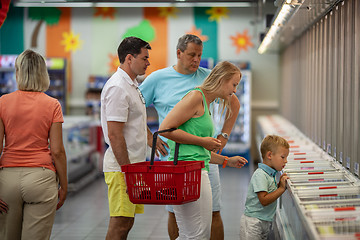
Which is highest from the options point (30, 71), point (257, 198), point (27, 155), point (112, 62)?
point (112, 62)

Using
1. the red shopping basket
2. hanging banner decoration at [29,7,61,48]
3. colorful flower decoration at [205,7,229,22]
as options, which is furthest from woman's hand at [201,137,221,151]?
hanging banner decoration at [29,7,61,48]

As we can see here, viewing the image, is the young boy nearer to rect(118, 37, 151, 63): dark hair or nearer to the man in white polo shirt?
the man in white polo shirt

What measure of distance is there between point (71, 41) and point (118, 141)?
9.45m

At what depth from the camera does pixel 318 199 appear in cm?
328

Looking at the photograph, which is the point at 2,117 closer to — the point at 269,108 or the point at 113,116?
the point at 113,116

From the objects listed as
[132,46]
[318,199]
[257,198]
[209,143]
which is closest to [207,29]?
[257,198]

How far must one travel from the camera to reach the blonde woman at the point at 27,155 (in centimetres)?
324

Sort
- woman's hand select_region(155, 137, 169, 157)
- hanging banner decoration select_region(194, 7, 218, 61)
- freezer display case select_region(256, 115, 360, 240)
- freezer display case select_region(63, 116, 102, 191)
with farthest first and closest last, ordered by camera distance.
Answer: hanging banner decoration select_region(194, 7, 218, 61) < freezer display case select_region(63, 116, 102, 191) < woman's hand select_region(155, 137, 169, 157) < freezer display case select_region(256, 115, 360, 240)

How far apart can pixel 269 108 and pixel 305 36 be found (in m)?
4.91

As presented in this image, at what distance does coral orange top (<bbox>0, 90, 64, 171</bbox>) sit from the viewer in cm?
327

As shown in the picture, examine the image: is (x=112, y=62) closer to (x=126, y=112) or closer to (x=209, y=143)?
(x=126, y=112)

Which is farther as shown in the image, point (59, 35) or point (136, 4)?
point (59, 35)

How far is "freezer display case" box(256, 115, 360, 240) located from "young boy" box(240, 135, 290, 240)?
15 cm

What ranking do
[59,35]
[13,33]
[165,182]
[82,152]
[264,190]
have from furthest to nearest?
[13,33] < [59,35] < [82,152] < [264,190] < [165,182]
